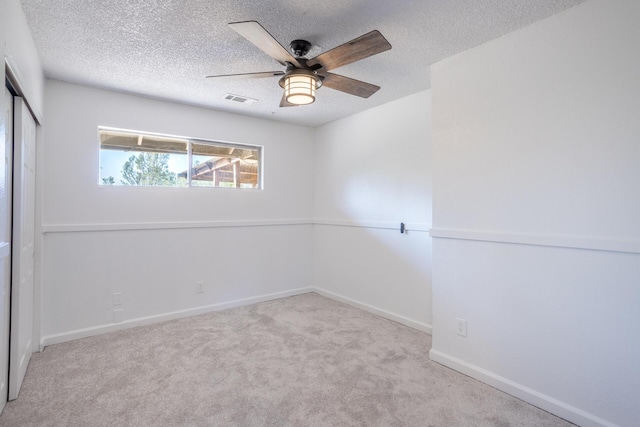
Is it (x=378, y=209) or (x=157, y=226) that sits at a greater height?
(x=378, y=209)

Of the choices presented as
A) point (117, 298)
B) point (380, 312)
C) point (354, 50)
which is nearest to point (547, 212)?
point (354, 50)

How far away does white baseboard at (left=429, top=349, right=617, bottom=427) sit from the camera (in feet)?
5.87

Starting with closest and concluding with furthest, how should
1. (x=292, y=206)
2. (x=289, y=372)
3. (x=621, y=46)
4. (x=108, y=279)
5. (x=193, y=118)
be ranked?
1. (x=621, y=46)
2. (x=289, y=372)
3. (x=108, y=279)
4. (x=193, y=118)
5. (x=292, y=206)

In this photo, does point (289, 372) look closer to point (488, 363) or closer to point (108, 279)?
point (488, 363)

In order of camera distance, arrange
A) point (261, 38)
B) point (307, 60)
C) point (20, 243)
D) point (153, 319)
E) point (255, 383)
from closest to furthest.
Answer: point (261, 38) < point (307, 60) < point (20, 243) < point (255, 383) < point (153, 319)

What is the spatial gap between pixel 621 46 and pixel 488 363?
6.78 ft

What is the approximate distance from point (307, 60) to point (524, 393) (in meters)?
2.52

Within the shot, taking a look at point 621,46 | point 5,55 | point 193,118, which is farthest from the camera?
point 193,118

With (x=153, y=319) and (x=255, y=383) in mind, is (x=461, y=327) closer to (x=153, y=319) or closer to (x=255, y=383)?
(x=255, y=383)

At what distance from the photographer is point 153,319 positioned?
3.36m

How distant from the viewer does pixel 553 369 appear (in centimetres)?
193

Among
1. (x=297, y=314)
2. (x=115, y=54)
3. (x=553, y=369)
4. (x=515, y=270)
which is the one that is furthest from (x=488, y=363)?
(x=115, y=54)

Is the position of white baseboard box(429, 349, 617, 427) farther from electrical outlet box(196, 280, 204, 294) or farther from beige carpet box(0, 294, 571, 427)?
electrical outlet box(196, 280, 204, 294)

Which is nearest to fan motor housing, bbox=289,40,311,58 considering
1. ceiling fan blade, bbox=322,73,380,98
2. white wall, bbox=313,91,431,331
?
ceiling fan blade, bbox=322,73,380,98
